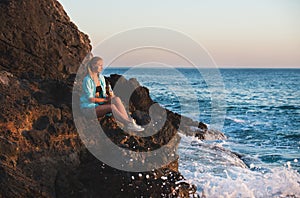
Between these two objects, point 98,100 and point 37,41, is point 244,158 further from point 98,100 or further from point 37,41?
point 37,41

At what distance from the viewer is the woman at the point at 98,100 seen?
7.68m

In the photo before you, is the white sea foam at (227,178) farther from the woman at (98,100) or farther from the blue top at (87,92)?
the blue top at (87,92)

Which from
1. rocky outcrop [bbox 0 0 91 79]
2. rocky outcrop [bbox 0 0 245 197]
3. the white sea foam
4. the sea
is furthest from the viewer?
rocky outcrop [bbox 0 0 91 79]

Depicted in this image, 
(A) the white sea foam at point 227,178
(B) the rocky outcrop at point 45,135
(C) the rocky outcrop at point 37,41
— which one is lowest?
(A) the white sea foam at point 227,178

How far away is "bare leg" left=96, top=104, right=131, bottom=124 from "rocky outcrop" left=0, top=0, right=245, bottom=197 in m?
0.19

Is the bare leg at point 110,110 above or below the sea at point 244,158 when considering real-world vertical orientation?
above

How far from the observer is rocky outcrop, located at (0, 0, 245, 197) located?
6598mm

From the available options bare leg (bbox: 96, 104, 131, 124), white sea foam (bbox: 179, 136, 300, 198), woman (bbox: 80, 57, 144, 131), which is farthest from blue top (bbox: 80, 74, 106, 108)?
white sea foam (bbox: 179, 136, 300, 198)

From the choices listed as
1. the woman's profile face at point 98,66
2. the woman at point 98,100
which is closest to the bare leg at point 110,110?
the woman at point 98,100

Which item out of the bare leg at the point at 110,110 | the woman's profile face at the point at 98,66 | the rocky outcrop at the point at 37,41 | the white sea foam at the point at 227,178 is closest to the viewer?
the bare leg at the point at 110,110

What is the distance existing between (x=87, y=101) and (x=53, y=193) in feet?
6.13

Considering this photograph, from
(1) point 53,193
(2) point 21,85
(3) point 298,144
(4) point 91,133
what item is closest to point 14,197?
(1) point 53,193

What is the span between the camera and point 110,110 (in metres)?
7.67

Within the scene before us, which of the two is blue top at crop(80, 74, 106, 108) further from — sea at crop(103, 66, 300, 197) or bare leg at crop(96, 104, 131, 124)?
sea at crop(103, 66, 300, 197)
